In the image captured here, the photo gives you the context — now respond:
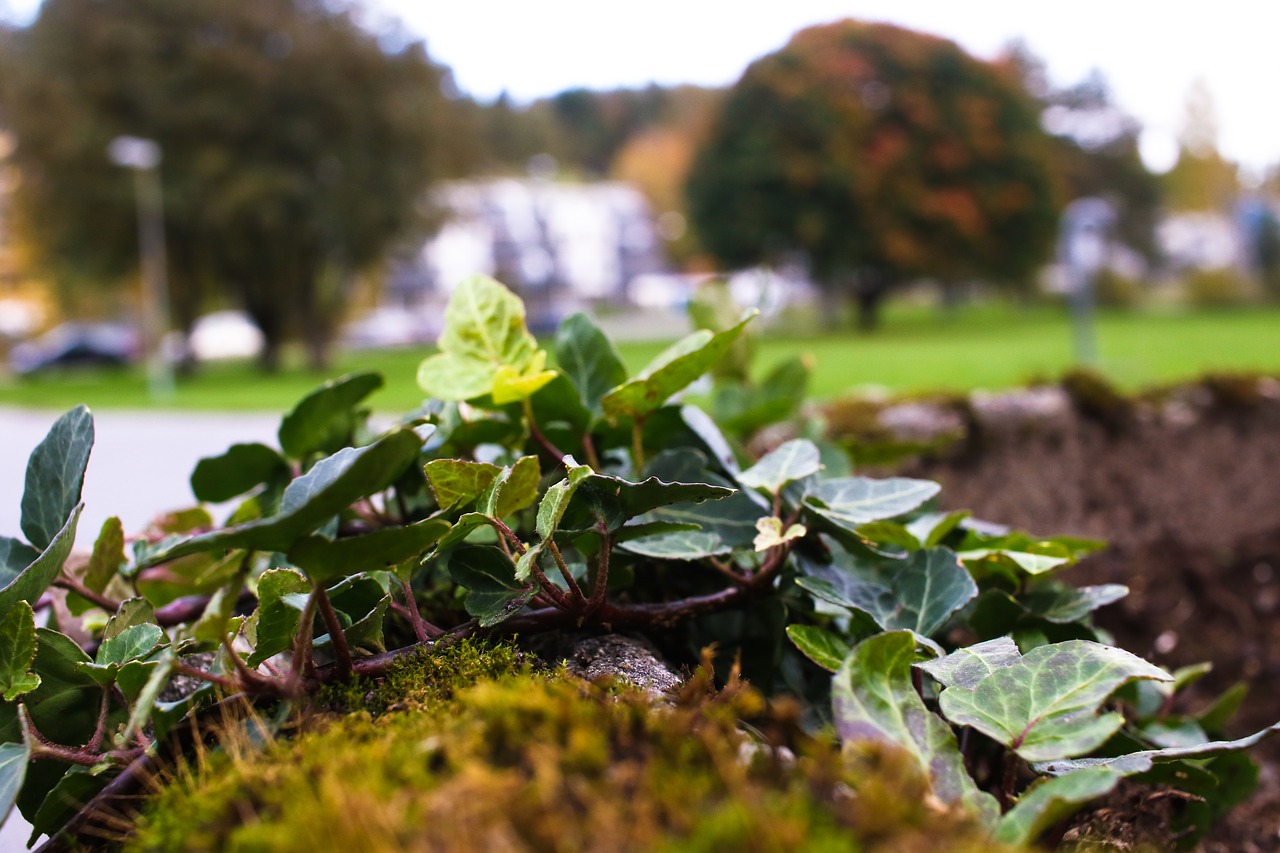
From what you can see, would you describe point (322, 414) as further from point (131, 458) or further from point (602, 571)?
point (131, 458)

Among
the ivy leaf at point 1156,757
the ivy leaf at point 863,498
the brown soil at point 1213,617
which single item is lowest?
the brown soil at point 1213,617

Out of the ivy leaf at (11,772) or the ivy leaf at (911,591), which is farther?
the ivy leaf at (911,591)

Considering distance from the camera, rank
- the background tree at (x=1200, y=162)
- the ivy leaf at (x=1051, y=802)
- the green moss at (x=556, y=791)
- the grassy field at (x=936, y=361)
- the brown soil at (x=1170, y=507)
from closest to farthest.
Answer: the green moss at (x=556, y=791) → the ivy leaf at (x=1051, y=802) → the brown soil at (x=1170, y=507) → the grassy field at (x=936, y=361) → the background tree at (x=1200, y=162)

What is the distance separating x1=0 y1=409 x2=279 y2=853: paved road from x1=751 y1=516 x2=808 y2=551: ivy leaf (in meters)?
1.20

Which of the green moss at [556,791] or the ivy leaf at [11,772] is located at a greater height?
the green moss at [556,791]

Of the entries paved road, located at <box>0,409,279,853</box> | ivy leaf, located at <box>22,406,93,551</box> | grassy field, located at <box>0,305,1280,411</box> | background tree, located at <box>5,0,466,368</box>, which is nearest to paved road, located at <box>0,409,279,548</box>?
paved road, located at <box>0,409,279,853</box>

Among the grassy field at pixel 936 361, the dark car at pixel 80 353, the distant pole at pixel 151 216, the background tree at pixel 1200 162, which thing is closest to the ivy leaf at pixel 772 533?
the grassy field at pixel 936 361

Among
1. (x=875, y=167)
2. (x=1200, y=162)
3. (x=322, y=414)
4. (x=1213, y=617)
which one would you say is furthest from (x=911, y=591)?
(x=1200, y=162)

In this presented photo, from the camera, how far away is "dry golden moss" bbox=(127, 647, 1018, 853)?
1.47 feet

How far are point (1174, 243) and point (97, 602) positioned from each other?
198ft

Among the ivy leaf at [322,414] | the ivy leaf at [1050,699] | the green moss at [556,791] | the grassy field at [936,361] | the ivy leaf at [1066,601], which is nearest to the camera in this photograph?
the green moss at [556,791]

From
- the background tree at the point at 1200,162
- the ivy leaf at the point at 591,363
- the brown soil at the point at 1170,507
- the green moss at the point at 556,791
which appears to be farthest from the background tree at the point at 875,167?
the green moss at the point at 556,791

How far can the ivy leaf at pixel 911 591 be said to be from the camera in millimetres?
898

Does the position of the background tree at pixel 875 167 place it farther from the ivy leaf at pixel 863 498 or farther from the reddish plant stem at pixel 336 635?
the reddish plant stem at pixel 336 635
